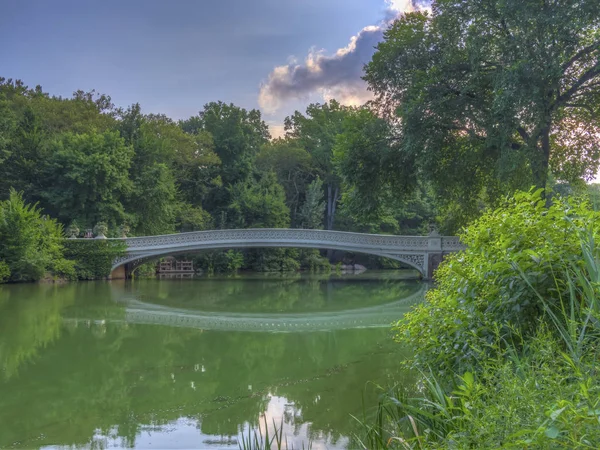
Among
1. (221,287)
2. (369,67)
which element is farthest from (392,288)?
(369,67)

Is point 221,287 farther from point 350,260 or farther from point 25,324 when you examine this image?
point 350,260

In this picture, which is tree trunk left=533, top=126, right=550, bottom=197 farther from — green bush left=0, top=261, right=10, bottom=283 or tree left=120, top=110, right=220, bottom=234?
tree left=120, top=110, right=220, bottom=234

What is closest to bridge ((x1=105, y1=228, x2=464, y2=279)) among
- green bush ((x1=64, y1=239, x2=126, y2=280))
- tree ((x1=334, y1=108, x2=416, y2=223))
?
green bush ((x1=64, y1=239, x2=126, y2=280))

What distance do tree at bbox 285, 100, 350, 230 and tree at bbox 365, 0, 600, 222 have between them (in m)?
15.7

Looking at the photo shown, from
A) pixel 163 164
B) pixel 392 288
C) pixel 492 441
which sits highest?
pixel 163 164

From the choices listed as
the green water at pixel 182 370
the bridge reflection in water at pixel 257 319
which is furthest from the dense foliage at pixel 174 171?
the green water at pixel 182 370

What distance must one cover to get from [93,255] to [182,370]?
14.2 metres

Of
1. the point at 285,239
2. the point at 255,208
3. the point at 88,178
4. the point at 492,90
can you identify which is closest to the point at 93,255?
the point at 88,178

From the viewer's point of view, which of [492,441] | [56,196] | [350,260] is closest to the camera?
[492,441]

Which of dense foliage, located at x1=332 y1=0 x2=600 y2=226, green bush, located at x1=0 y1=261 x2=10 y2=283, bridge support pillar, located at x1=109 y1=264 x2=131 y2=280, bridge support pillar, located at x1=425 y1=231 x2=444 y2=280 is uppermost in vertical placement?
dense foliage, located at x1=332 y1=0 x2=600 y2=226

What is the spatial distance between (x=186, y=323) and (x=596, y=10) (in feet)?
28.8

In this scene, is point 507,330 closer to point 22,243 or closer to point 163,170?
point 22,243

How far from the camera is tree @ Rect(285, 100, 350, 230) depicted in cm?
2955

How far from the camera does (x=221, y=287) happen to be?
709 inches
